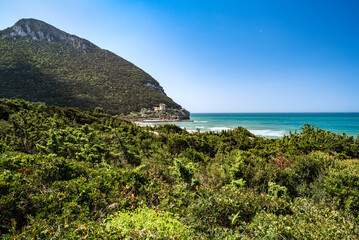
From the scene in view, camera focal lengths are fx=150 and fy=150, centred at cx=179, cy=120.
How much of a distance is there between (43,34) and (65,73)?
4553cm

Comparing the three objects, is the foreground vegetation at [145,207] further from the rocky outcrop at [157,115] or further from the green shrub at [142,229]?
the rocky outcrop at [157,115]

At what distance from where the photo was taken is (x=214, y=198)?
3.17 meters

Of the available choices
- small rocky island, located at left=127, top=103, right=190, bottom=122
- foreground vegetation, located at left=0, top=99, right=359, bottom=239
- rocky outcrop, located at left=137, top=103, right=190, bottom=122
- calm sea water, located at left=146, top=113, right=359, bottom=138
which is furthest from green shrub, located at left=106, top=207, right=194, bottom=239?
rocky outcrop, located at left=137, top=103, right=190, bottom=122

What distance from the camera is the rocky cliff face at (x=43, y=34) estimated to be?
86.6 m

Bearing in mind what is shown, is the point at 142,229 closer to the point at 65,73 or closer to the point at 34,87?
the point at 34,87

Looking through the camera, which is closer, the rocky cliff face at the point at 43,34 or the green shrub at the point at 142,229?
the green shrub at the point at 142,229

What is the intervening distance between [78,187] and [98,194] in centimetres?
41

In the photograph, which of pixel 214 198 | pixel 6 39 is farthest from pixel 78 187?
pixel 6 39

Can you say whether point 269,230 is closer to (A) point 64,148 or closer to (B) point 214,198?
(B) point 214,198

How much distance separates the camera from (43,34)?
91125mm

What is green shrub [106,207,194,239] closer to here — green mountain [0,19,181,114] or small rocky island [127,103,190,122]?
small rocky island [127,103,190,122]

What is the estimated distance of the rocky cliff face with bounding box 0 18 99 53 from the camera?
8656cm

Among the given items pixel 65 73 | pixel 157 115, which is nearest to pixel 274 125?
pixel 157 115

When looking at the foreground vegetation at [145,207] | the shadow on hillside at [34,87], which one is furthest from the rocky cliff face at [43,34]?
the foreground vegetation at [145,207]
